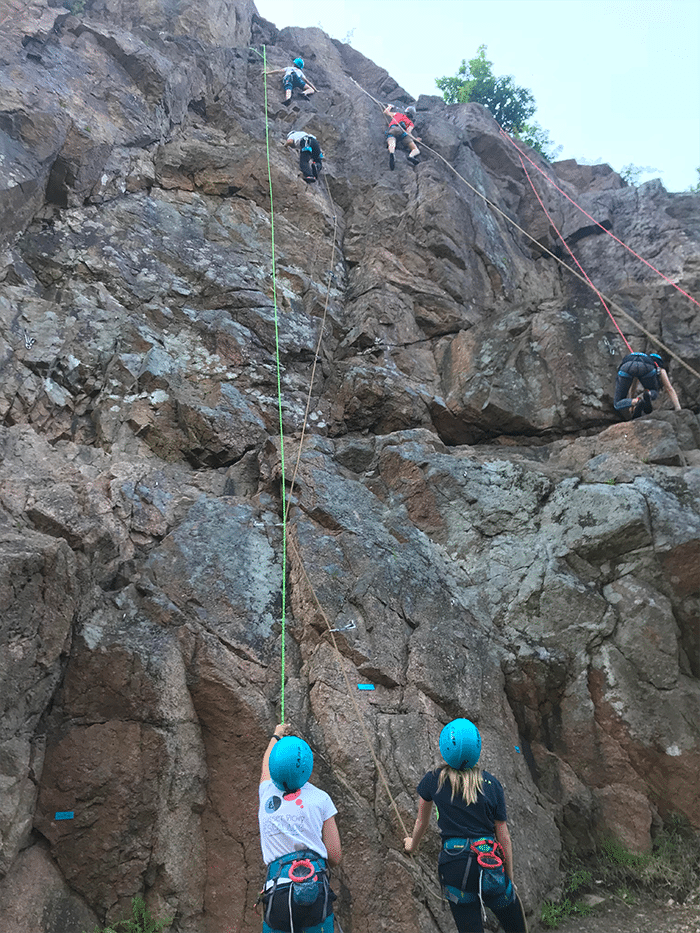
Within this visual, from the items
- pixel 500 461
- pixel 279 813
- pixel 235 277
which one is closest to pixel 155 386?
pixel 235 277

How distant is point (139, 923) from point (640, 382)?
792 cm

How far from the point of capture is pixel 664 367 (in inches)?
350

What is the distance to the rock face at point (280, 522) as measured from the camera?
4.70 m

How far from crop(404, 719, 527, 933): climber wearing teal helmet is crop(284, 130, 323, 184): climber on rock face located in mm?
11441

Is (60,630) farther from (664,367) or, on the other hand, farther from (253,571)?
(664,367)

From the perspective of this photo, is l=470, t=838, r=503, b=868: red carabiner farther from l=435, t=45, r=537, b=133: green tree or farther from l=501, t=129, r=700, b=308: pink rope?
l=435, t=45, r=537, b=133: green tree

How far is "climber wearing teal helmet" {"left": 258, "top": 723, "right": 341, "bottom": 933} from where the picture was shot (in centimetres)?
321

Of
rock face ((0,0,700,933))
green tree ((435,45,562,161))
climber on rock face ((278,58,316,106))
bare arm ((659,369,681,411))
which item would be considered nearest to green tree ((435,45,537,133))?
green tree ((435,45,562,161))

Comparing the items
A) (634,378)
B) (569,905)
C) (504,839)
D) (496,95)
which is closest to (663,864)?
(569,905)

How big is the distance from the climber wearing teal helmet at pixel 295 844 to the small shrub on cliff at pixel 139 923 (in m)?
1.48

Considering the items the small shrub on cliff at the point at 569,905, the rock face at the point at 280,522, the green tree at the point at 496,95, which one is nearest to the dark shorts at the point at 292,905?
the rock face at the point at 280,522

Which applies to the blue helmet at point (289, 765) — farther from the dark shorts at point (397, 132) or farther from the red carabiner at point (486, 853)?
the dark shorts at point (397, 132)

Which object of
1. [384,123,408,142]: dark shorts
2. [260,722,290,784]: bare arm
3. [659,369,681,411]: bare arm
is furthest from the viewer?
[384,123,408,142]: dark shorts

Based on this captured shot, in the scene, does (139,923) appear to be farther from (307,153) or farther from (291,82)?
(291,82)
